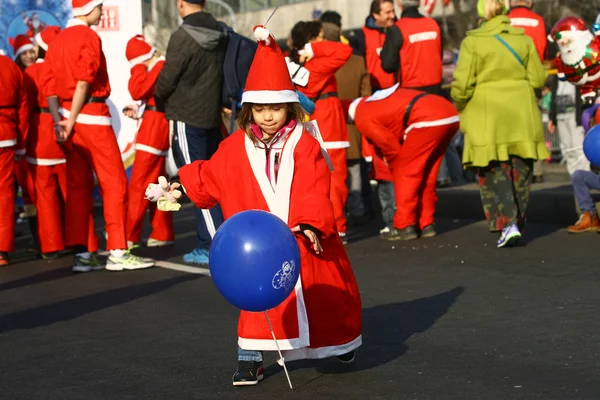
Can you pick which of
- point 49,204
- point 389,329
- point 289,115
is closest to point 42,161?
point 49,204

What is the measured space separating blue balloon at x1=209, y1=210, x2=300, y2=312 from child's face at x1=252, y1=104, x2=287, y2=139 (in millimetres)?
761

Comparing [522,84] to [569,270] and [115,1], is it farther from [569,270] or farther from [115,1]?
[115,1]

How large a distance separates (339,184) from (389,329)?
491cm

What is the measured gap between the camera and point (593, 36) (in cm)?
1141

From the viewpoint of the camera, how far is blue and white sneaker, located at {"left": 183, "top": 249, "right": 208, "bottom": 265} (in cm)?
1067

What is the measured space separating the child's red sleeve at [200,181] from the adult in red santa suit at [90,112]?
4.18 meters

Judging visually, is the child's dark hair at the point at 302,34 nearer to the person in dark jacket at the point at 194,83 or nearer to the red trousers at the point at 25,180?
the person in dark jacket at the point at 194,83

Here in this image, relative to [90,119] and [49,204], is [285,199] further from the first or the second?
[49,204]

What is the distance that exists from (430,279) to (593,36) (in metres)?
3.72

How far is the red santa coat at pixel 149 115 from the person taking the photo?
11.9 metres

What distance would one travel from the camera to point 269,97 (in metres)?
5.88

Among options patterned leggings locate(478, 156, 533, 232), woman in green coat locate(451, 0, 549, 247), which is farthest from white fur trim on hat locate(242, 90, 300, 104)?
patterned leggings locate(478, 156, 533, 232)

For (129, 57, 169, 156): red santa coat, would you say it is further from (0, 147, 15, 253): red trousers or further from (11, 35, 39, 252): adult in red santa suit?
(0, 147, 15, 253): red trousers

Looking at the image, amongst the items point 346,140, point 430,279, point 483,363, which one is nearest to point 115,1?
point 346,140
